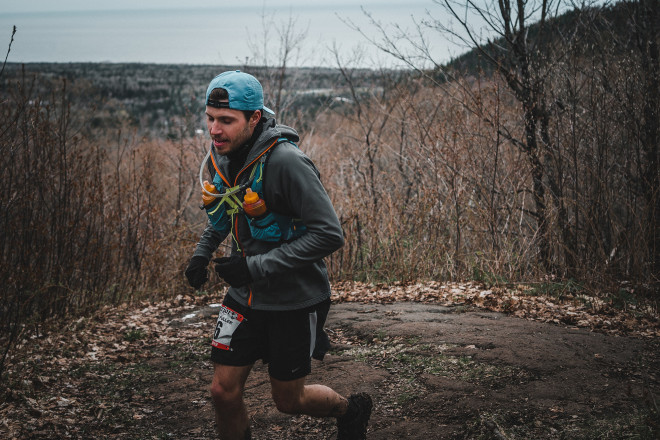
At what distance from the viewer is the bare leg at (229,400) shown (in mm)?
2717

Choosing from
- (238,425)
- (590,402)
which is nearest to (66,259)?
(238,425)

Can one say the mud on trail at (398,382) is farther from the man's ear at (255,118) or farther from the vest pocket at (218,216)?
the man's ear at (255,118)

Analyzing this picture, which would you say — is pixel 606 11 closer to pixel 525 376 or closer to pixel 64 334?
pixel 525 376

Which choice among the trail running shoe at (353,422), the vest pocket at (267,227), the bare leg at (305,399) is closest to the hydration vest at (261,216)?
the vest pocket at (267,227)

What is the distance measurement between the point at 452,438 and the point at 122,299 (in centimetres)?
642

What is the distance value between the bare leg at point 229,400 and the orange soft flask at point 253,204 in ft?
2.55

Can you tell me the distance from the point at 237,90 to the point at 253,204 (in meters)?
0.57

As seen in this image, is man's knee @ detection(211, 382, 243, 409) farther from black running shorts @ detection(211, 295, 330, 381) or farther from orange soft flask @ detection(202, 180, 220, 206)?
orange soft flask @ detection(202, 180, 220, 206)

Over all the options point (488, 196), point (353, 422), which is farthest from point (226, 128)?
point (488, 196)

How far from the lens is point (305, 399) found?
2.93 m

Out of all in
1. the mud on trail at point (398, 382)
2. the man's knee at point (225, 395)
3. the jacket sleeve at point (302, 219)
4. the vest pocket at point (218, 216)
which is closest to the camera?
the jacket sleeve at point (302, 219)

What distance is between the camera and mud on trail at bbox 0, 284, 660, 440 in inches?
148

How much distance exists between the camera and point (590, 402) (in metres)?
3.90

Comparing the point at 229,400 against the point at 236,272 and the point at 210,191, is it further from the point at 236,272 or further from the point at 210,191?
the point at 210,191
